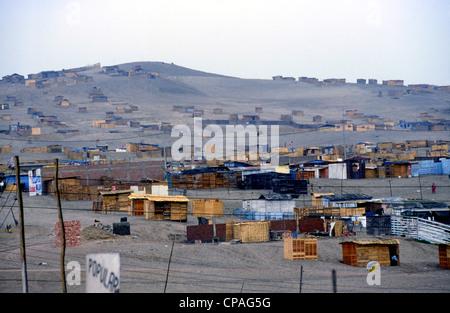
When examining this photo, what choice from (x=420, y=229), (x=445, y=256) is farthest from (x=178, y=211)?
(x=445, y=256)

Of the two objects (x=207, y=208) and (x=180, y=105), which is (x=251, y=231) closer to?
(x=207, y=208)

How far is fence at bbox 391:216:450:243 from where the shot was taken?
2545cm

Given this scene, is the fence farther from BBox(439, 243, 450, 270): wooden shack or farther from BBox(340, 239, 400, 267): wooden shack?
BBox(340, 239, 400, 267): wooden shack

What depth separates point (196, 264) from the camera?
19.6 m

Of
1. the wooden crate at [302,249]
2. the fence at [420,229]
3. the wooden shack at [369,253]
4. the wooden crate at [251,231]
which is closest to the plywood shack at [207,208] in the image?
the wooden crate at [251,231]

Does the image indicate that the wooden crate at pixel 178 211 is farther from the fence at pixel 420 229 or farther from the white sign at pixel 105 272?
the white sign at pixel 105 272

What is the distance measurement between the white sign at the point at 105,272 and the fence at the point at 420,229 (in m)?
20.9

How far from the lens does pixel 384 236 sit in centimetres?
2616

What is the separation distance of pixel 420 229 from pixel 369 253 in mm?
6410

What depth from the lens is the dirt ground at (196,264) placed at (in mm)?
15750

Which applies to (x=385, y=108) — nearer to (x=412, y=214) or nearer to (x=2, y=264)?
(x=412, y=214)

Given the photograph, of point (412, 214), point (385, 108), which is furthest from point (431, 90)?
point (412, 214)

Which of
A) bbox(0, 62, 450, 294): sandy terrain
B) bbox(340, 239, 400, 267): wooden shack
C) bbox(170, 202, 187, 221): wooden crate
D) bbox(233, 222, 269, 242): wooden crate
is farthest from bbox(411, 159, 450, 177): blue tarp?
bbox(340, 239, 400, 267): wooden shack
